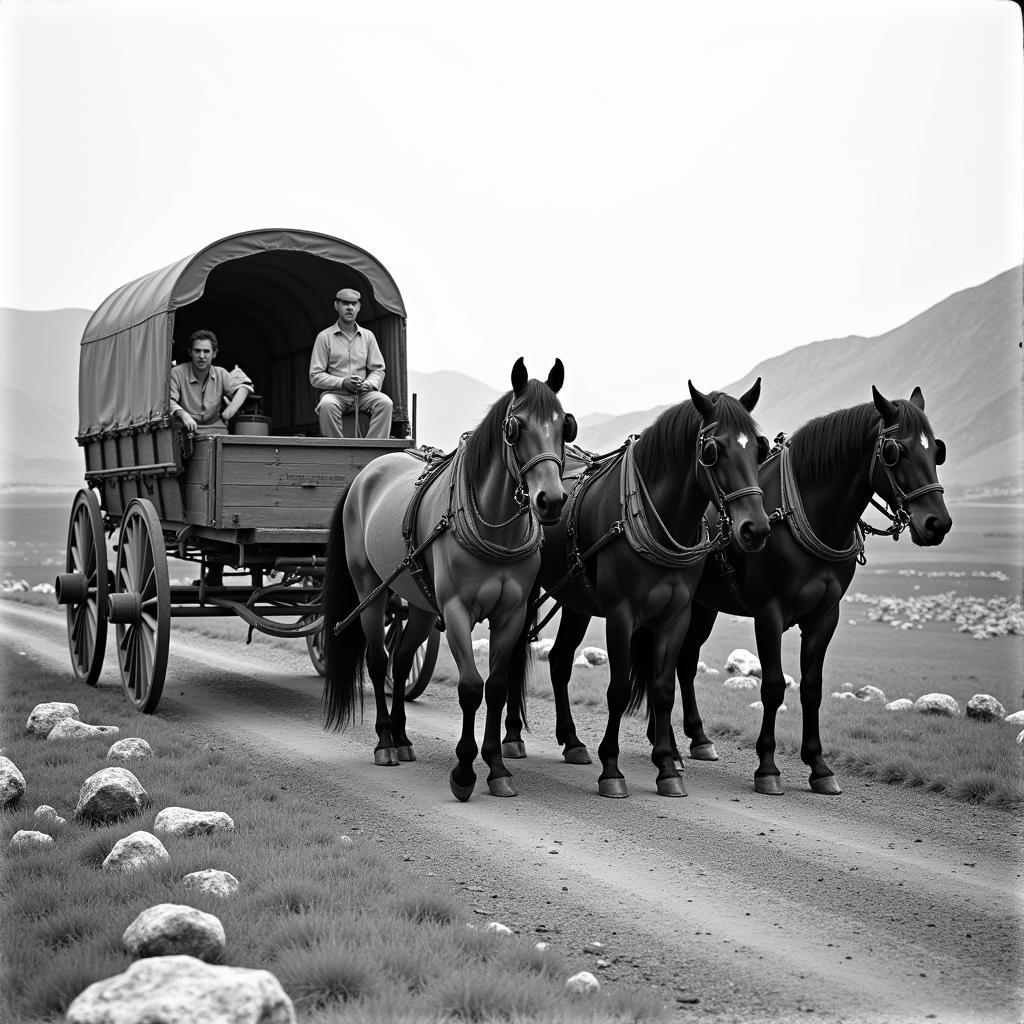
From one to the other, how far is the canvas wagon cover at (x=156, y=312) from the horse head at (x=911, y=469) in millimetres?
4726

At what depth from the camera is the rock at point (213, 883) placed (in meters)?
3.94

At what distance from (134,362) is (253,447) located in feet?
5.70

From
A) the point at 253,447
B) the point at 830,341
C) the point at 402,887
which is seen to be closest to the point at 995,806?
the point at 402,887

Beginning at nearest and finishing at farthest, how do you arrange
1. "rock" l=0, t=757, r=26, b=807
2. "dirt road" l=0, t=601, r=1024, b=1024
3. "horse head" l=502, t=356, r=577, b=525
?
"dirt road" l=0, t=601, r=1024, b=1024 → "rock" l=0, t=757, r=26, b=807 → "horse head" l=502, t=356, r=577, b=525

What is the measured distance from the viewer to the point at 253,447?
8.23 metres

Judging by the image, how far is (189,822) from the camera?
4.79 meters

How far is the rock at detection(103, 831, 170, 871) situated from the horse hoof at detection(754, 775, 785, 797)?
10.8 ft

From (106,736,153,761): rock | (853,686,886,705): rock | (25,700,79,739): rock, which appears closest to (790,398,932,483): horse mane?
(853,686,886,705): rock

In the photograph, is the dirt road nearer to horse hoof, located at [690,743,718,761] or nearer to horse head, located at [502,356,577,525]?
horse hoof, located at [690,743,718,761]

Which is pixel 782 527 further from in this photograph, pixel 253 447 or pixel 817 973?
pixel 253 447

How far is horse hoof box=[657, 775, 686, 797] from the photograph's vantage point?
611 centimetres

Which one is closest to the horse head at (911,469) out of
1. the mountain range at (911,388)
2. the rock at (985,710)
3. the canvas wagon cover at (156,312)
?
the rock at (985,710)

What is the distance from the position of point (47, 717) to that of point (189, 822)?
2.76m

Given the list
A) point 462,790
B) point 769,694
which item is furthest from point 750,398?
point 462,790
